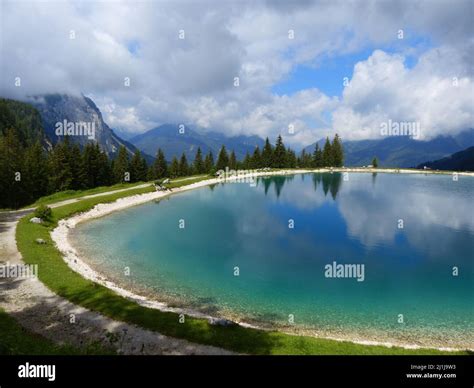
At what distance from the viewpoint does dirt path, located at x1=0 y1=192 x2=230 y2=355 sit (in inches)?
666

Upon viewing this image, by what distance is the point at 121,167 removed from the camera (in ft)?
343

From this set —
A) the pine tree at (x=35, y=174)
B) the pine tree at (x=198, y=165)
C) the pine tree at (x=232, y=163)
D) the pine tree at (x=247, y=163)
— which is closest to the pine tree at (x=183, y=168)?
the pine tree at (x=198, y=165)

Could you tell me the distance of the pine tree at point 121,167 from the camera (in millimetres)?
103625

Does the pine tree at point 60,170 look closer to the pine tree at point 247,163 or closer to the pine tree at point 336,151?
the pine tree at point 247,163

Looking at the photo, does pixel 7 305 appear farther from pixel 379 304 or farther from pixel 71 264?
pixel 379 304

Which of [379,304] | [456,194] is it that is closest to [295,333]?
[379,304]

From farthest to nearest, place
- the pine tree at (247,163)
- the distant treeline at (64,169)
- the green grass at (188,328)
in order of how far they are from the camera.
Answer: the pine tree at (247,163) → the distant treeline at (64,169) → the green grass at (188,328)

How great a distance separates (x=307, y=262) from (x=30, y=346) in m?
25.5

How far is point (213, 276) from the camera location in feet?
102

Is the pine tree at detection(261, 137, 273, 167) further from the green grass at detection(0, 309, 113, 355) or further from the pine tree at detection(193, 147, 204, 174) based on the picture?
the green grass at detection(0, 309, 113, 355)

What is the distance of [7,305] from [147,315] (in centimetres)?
902

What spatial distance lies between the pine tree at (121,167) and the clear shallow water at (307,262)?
40.3 m

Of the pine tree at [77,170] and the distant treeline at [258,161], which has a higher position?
the distant treeline at [258,161]

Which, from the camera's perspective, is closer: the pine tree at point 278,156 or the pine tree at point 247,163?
the pine tree at point 247,163
